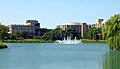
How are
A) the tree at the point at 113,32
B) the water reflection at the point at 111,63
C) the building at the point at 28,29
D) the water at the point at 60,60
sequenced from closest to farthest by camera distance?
the water reflection at the point at 111,63 → the water at the point at 60,60 → the tree at the point at 113,32 → the building at the point at 28,29

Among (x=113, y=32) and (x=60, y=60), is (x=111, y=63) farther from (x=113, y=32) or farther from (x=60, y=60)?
(x=113, y=32)

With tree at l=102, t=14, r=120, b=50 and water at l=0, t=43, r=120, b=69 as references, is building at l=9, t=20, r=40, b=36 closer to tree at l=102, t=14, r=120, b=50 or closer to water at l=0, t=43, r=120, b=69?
water at l=0, t=43, r=120, b=69

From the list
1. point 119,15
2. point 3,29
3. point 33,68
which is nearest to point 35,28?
point 3,29

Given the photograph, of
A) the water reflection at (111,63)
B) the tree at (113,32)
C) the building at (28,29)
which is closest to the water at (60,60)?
the water reflection at (111,63)

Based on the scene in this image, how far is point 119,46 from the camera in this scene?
142 ft

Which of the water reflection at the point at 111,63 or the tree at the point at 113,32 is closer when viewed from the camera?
the water reflection at the point at 111,63

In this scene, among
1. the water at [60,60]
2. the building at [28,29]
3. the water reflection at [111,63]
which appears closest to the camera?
the water reflection at [111,63]

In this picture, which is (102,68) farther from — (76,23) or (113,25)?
(76,23)

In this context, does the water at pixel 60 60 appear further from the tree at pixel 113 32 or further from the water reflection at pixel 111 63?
the tree at pixel 113 32

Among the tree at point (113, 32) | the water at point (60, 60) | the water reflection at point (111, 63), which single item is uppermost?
the tree at point (113, 32)

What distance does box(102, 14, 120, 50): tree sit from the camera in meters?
43.8

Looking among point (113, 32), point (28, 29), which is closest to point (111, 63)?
point (113, 32)

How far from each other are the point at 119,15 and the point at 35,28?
14145 centimetres

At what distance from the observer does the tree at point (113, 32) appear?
43812mm
